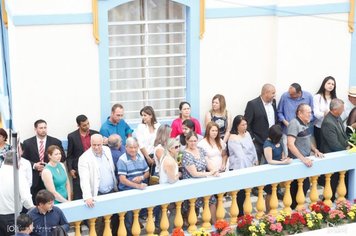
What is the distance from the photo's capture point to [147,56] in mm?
11234

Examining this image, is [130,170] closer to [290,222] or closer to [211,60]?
[290,222]

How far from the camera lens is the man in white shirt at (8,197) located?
8.57m

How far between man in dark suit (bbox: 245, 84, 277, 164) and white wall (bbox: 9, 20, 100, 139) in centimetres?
230

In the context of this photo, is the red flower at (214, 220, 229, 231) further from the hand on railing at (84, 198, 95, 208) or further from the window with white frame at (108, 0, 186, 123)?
the window with white frame at (108, 0, 186, 123)

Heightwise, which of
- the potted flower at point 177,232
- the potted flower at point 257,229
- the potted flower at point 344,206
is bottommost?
the potted flower at point 257,229

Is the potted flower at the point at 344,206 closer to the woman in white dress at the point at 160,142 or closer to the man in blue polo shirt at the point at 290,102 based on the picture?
the man in blue polo shirt at the point at 290,102

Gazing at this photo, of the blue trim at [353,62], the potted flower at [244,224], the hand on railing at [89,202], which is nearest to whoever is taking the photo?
the hand on railing at [89,202]

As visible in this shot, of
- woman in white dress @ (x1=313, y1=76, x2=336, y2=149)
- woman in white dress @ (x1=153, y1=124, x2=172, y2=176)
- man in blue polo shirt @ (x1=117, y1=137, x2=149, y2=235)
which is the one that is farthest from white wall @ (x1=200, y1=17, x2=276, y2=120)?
man in blue polo shirt @ (x1=117, y1=137, x2=149, y2=235)

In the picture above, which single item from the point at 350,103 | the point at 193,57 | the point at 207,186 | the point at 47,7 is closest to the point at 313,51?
the point at 350,103

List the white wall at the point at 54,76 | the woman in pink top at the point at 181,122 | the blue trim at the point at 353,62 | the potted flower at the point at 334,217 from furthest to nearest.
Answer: the blue trim at the point at 353,62 < the woman in pink top at the point at 181,122 < the white wall at the point at 54,76 < the potted flower at the point at 334,217

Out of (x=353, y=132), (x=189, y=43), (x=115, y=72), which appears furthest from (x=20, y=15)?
(x=353, y=132)

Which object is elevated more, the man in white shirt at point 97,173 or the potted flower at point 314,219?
the man in white shirt at point 97,173

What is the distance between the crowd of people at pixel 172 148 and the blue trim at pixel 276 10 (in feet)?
3.55

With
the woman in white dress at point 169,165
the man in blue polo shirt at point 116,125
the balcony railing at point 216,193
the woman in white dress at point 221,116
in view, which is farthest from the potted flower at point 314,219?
the man in blue polo shirt at point 116,125
